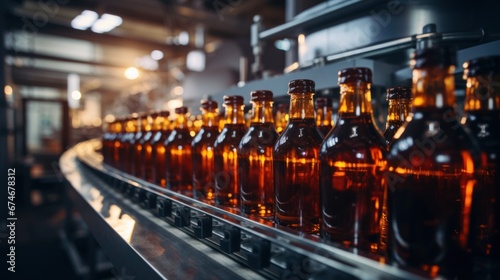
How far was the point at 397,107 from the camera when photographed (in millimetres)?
719

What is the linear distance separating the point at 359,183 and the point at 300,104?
198 mm

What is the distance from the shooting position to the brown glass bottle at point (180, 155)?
3.78 ft

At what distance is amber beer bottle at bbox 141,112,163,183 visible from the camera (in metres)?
1.36

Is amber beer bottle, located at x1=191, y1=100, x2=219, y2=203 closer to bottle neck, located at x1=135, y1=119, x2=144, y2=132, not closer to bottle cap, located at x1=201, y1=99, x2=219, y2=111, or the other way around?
bottle cap, located at x1=201, y1=99, x2=219, y2=111

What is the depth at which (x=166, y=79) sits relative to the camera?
503 centimetres

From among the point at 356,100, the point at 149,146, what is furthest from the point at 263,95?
the point at 149,146

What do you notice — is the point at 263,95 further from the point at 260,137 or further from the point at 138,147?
the point at 138,147

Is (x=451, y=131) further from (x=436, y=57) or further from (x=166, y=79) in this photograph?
(x=166, y=79)

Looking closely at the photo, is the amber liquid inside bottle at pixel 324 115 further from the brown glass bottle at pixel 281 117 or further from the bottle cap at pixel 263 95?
the bottle cap at pixel 263 95

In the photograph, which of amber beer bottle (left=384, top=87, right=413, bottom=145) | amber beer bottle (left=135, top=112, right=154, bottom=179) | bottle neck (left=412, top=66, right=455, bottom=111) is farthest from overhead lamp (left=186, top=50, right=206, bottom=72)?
bottle neck (left=412, top=66, right=455, bottom=111)

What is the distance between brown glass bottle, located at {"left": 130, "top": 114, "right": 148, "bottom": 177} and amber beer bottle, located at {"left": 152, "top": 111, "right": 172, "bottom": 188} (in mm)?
201

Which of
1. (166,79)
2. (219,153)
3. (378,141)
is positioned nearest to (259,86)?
(219,153)

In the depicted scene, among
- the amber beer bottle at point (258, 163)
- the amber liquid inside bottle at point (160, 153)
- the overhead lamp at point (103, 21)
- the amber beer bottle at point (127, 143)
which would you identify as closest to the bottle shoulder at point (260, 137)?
the amber beer bottle at point (258, 163)

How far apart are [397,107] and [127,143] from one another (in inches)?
51.9
